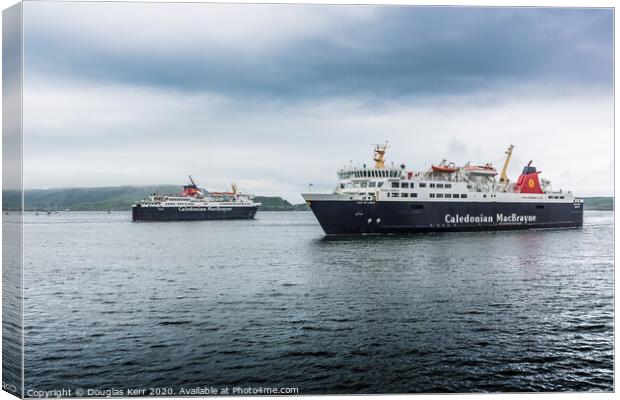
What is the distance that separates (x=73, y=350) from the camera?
1302 centimetres

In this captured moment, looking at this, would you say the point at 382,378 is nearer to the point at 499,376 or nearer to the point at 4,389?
the point at 499,376

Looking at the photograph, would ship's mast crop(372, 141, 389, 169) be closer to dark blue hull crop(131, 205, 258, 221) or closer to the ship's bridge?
the ship's bridge

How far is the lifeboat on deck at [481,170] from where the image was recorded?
5078 centimetres

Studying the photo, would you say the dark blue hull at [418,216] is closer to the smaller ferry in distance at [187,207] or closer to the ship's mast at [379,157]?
the ship's mast at [379,157]

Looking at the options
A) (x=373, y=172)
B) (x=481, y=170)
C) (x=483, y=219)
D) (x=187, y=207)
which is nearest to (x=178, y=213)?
(x=187, y=207)

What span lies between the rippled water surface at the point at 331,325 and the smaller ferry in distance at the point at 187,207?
6538 centimetres

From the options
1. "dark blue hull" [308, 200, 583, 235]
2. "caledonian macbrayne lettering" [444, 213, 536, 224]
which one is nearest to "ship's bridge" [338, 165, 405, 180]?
"dark blue hull" [308, 200, 583, 235]

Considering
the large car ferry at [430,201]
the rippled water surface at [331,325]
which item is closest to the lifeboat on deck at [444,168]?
the large car ferry at [430,201]

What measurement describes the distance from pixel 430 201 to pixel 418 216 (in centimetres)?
213

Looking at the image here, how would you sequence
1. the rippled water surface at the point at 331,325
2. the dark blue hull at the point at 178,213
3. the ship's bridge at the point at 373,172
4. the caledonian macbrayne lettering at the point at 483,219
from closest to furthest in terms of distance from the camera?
1. the rippled water surface at the point at 331,325
2. the ship's bridge at the point at 373,172
3. the caledonian macbrayne lettering at the point at 483,219
4. the dark blue hull at the point at 178,213

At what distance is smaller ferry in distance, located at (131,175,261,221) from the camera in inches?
3642

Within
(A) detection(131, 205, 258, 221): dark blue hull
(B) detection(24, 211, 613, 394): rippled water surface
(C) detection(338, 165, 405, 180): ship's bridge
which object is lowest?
(B) detection(24, 211, 613, 394): rippled water surface

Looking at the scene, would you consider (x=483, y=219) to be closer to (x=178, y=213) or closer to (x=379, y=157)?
(x=379, y=157)

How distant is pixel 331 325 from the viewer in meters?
15.0
